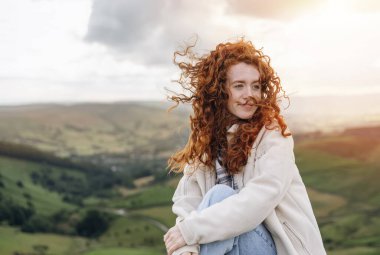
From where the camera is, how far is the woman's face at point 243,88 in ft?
16.8

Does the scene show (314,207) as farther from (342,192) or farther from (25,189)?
(25,189)

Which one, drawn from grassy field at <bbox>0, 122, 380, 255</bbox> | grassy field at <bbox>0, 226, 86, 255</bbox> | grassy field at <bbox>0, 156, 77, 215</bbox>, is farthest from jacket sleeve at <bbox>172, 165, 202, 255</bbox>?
grassy field at <bbox>0, 156, 77, 215</bbox>

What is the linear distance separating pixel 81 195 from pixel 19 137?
1784 inches

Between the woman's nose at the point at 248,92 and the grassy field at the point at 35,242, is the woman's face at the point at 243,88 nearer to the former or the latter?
the woman's nose at the point at 248,92

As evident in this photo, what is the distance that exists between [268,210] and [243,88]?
3.59 ft

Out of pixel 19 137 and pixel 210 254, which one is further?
pixel 19 137

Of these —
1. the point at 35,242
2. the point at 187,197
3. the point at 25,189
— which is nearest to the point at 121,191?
the point at 25,189

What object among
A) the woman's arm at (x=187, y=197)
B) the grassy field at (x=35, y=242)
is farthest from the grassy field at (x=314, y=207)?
the woman's arm at (x=187, y=197)

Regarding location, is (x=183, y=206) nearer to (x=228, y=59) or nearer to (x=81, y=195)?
(x=228, y=59)

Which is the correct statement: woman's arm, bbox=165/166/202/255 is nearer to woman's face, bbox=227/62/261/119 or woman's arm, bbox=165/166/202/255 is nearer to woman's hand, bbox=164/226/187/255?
woman's hand, bbox=164/226/187/255

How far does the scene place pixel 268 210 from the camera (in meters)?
4.74

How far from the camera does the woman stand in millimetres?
4699

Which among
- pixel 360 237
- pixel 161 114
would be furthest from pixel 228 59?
pixel 161 114

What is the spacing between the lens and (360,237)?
39094 millimetres
